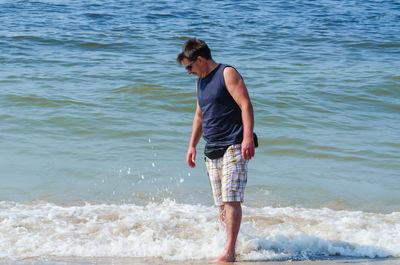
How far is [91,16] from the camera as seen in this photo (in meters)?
19.8

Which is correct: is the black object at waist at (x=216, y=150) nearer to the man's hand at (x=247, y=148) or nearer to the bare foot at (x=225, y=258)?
the man's hand at (x=247, y=148)

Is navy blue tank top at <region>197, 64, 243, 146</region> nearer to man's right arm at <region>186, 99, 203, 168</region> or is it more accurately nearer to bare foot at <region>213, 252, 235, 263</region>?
man's right arm at <region>186, 99, 203, 168</region>

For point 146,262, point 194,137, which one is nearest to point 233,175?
point 194,137

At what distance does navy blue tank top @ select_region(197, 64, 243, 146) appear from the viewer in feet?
13.9

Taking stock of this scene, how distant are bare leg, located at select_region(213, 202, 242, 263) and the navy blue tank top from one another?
0.50 meters

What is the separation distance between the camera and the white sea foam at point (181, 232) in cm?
459

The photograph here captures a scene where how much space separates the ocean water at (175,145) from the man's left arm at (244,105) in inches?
40.1

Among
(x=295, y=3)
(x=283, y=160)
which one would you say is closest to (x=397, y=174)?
(x=283, y=160)

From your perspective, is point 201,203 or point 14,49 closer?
point 201,203

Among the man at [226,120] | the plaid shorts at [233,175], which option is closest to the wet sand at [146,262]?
the man at [226,120]

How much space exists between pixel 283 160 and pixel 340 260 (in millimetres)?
3028

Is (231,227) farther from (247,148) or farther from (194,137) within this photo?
(194,137)

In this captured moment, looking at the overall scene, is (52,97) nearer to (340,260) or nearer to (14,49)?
(14,49)

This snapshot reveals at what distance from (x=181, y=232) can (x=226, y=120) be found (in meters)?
1.33
